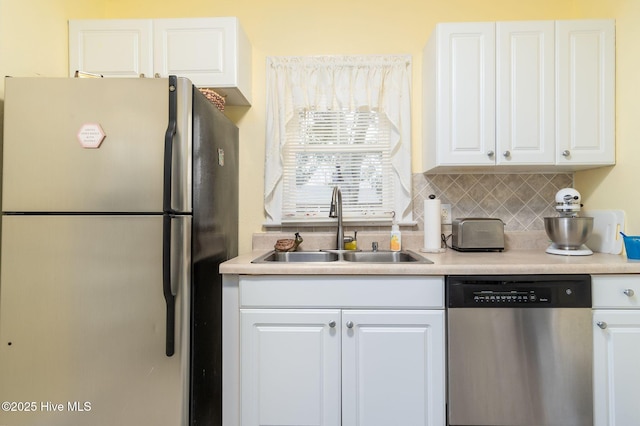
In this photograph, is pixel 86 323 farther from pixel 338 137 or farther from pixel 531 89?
pixel 531 89

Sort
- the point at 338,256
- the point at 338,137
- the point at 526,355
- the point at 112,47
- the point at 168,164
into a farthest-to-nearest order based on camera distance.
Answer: the point at 338,137 < the point at 338,256 < the point at 112,47 < the point at 526,355 < the point at 168,164

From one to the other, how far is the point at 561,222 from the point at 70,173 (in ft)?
7.65

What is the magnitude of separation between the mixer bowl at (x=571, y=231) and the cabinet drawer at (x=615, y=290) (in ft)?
1.09

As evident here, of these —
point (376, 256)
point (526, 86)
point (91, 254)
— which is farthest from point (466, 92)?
point (91, 254)

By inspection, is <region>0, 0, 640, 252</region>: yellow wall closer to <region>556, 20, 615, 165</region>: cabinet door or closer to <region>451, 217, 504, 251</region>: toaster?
<region>556, 20, 615, 165</region>: cabinet door

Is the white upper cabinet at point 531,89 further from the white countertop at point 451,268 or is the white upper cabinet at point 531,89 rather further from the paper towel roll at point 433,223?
the white countertop at point 451,268

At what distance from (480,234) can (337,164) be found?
0.96 metres

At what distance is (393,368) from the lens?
1396 mm

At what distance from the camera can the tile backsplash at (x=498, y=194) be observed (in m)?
2.03

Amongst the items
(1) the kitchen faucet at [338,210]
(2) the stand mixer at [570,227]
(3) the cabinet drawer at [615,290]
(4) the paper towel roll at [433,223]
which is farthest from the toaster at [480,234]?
(1) the kitchen faucet at [338,210]

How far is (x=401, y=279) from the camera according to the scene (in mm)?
1410

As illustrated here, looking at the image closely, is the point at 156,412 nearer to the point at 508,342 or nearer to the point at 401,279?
the point at 401,279

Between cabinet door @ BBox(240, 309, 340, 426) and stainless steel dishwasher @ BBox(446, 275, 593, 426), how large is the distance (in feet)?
1.77

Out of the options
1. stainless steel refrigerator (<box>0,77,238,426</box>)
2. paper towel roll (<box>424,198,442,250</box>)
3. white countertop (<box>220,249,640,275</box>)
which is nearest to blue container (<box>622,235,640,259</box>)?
white countertop (<box>220,249,640,275</box>)
